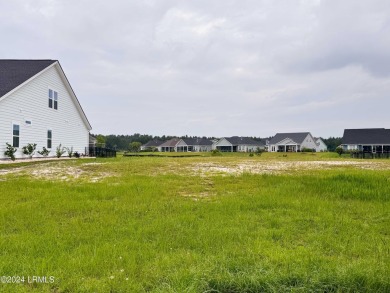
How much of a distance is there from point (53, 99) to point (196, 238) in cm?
2226

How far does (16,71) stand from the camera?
776 inches

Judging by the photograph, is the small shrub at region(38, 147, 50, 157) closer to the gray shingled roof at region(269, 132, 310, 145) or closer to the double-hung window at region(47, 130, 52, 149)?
the double-hung window at region(47, 130, 52, 149)

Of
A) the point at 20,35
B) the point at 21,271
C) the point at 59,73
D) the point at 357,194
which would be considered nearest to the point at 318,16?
the point at 357,194

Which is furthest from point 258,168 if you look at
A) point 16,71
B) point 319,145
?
point 319,145

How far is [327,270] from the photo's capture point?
3.07 metres

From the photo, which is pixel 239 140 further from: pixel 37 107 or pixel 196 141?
pixel 37 107

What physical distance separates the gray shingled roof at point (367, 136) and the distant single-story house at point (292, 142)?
548 inches

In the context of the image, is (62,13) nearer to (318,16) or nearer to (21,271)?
(318,16)

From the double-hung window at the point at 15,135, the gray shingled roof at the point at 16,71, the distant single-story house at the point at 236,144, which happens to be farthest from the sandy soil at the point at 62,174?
the distant single-story house at the point at 236,144

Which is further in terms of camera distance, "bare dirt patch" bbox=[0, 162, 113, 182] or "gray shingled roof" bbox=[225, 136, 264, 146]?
"gray shingled roof" bbox=[225, 136, 264, 146]

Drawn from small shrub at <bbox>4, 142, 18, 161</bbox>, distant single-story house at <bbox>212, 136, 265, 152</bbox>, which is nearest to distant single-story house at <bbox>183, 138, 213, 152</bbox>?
distant single-story house at <bbox>212, 136, 265, 152</bbox>

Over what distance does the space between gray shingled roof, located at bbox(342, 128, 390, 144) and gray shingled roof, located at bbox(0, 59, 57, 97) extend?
55.9 meters

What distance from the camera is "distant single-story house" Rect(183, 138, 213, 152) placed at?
9212 centimetres

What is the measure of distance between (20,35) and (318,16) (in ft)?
69.9
